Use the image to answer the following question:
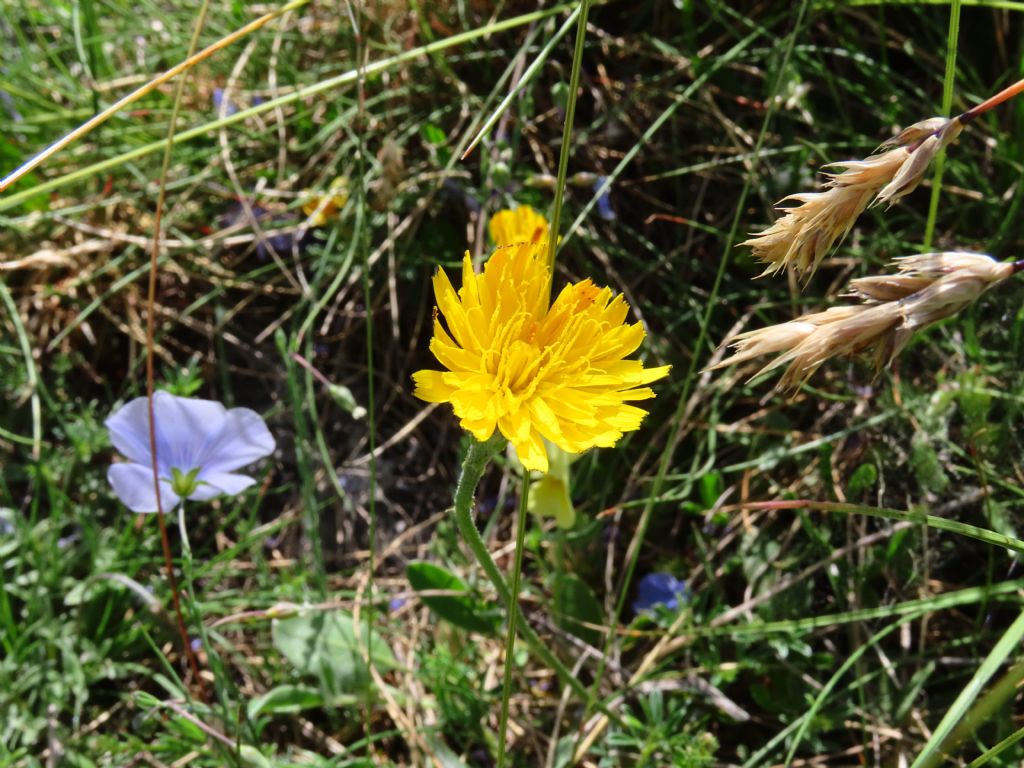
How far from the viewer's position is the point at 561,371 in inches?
44.0

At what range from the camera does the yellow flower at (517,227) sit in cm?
169

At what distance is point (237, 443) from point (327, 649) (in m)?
0.42

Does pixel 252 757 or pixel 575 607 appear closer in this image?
pixel 252 757

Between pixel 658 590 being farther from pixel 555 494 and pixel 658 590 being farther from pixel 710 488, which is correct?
pixel 555 494

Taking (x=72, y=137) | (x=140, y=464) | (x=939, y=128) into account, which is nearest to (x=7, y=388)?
(x=140, y=464)

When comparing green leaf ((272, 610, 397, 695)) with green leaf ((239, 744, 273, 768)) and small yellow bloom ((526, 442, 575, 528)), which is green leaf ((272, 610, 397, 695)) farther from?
small yellow bloom ((526, 442, 575, 528))

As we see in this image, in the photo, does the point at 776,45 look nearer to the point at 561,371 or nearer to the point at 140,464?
the point at 561,371

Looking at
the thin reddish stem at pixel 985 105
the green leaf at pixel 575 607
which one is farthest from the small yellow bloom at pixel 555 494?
the thin reddish stem at pixel 985 105

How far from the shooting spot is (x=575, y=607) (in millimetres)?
1724

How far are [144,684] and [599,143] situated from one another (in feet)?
5.25

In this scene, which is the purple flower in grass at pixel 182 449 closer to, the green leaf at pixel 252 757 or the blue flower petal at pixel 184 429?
the blue flower petal at pixel 184 429

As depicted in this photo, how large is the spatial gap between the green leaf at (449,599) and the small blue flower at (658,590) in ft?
0.98

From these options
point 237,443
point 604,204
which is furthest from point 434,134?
point 237,443

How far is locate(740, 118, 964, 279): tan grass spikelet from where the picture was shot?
2.68 ft
